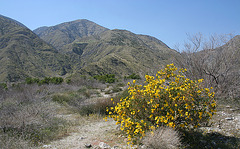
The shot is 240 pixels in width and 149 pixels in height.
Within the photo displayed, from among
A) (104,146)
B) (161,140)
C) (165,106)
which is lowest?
(104,146)

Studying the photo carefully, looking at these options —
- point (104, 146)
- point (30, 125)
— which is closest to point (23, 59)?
point (30, 125)

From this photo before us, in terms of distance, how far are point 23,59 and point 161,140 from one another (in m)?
64.9

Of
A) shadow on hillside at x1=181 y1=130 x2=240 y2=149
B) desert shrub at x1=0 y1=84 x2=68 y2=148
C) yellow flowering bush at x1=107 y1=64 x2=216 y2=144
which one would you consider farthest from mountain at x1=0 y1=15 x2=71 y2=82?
shadow on hillside at x1=181 y1=130 x2=240 y2=149

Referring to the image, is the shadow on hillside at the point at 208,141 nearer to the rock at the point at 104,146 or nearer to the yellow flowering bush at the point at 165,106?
the yellow flowering bush at the point at 165,106

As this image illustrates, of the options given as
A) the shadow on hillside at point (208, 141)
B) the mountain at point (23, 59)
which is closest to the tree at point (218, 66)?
the shadow on hillside at point (208, 141)

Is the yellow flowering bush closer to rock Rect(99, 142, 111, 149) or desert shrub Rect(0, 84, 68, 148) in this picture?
rock Rect(99, 142, 111, 149)

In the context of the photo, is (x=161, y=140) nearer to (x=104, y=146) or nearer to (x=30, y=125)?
(x=104, y=146)

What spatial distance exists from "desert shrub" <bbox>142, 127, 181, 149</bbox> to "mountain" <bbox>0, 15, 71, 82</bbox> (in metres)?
49.4

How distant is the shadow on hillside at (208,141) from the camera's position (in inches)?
143

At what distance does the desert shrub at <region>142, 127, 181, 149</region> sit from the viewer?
132 inches

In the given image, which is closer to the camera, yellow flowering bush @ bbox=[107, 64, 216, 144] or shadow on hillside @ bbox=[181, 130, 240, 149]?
yellow flowering bush @ bbox=[107, 64, 216, 144]

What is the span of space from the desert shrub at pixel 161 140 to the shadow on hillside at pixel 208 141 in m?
0.40

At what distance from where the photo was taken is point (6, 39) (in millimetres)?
71875

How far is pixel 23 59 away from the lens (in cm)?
5884
